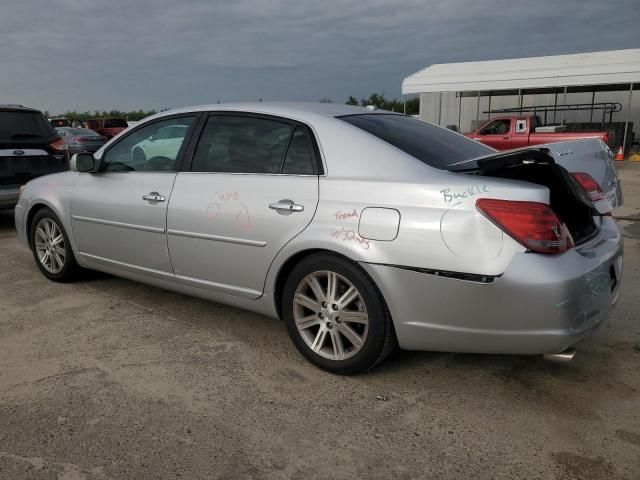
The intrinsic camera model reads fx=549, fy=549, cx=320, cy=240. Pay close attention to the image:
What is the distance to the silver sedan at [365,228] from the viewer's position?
2523 millimetres

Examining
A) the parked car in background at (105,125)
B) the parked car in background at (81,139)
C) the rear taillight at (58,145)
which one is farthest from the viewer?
the parked car in background at (105,125)

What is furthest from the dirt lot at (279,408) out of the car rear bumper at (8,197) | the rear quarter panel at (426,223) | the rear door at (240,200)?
the car rear bumper at (8,197)

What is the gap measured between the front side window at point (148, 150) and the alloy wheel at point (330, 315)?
4.58ft

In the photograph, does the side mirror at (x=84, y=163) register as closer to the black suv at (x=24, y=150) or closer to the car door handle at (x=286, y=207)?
the car door handle at (x=286, y=207)

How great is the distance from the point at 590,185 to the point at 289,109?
72.9 inches

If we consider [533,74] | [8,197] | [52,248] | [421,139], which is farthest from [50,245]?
[533,74]

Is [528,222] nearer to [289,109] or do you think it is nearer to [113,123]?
[289,109]

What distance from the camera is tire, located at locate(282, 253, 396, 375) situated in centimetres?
286

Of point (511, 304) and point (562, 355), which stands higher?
point (511, 304)

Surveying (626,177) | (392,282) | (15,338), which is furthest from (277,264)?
(626,177)

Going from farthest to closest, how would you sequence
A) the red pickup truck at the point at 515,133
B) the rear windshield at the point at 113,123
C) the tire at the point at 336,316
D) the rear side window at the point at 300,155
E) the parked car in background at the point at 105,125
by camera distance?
1. the rear windshield at the point at 113,123
2. the parked car in background at the point at 105,125
3. the red pickup truck at the point at 515,133
4. the rear side window at the point at 300,155
5. the tire at the point at 336,316

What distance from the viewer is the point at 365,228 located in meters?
2.80

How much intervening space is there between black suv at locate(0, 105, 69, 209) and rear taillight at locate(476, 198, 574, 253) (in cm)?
666

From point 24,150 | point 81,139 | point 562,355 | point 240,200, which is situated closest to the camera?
point 562,355
